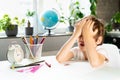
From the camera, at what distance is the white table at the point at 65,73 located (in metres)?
1.04

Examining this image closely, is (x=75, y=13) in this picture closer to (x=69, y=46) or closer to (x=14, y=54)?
(x=69, y=46)

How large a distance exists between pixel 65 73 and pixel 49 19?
155 centimetres

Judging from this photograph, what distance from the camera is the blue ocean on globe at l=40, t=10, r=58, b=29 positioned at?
2598 mm

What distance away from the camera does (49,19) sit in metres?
2.60

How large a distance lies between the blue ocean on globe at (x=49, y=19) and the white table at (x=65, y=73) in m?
1.36

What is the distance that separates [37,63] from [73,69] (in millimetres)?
260

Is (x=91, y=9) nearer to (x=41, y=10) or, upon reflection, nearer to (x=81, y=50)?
(x=41, y=10)

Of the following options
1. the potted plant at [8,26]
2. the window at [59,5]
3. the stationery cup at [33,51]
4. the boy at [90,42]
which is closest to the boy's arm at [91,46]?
the boy at [90,42]

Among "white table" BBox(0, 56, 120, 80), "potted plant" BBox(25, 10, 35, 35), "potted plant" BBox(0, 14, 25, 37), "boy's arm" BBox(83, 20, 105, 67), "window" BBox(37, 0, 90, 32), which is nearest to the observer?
"white table" BBox(0, 56, 120, 80)

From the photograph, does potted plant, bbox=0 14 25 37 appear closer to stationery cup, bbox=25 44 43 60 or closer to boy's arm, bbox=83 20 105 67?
stationery cup, bbox=25 44 43 60

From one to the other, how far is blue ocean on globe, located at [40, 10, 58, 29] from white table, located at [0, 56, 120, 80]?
136cm

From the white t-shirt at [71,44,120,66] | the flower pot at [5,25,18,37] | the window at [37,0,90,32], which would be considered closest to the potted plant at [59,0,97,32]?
the window at [37,0,90,32]

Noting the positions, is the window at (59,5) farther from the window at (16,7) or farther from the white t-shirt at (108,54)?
the white t-shirt at (108,54)

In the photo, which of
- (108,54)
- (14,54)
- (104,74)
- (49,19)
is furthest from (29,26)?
(104,74)
